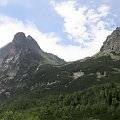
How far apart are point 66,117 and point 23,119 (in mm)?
23807

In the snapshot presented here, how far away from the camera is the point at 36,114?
194625 mm

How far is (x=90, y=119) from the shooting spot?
198000 millimetres

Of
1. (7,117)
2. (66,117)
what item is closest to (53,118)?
(66,117)

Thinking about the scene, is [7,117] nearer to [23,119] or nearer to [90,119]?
[23,119]

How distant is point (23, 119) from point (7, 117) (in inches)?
341

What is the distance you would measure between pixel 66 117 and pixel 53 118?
336 inches

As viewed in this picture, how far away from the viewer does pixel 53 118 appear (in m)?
197

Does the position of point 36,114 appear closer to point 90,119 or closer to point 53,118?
point 53,118

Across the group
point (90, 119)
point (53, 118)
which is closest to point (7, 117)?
point (53, 118)

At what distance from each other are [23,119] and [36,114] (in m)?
8.57

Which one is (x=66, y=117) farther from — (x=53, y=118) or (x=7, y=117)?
(x=7, y=117)

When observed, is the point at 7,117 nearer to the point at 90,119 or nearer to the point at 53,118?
the point at 53,118

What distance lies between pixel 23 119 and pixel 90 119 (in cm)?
3602

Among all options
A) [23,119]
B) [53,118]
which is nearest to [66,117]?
[53,118]
